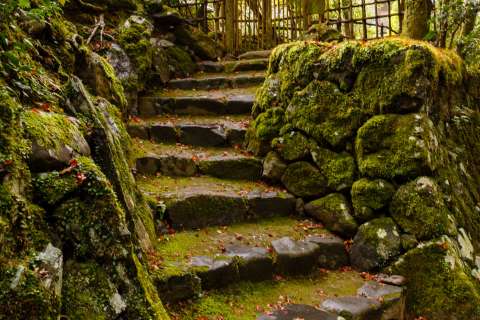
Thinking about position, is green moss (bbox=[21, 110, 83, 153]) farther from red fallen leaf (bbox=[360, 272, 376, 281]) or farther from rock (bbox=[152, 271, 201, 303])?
red fallen leaf (bbox=[360, 272, 376, 281])

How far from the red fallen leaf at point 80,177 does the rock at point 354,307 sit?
2506 mm

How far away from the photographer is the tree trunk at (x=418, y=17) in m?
7.22

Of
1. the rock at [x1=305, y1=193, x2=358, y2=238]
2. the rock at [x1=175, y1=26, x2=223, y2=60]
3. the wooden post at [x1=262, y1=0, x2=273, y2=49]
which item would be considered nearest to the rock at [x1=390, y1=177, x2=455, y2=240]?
the rock at [x1=305, y1=193, x2=358, y2=238]

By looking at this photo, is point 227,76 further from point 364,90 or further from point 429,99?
point 429,99

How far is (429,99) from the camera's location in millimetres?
4906

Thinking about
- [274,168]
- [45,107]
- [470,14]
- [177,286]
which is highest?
[470,14]

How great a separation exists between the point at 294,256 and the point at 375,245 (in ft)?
3.09

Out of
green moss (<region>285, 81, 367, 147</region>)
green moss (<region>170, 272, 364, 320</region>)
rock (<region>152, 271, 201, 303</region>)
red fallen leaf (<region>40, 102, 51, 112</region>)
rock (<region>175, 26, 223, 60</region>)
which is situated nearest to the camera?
red fallen leaf (<region>40, 102, 51, 112</region>)

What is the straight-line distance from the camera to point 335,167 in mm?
5062

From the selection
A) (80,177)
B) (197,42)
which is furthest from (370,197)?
(197,42)

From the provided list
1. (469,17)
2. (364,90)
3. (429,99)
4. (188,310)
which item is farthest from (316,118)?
(469,17)

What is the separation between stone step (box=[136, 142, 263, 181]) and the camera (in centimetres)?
520

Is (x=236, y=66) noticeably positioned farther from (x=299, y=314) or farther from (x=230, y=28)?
(x=299, y=314)

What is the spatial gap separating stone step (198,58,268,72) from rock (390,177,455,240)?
15.9 feet
